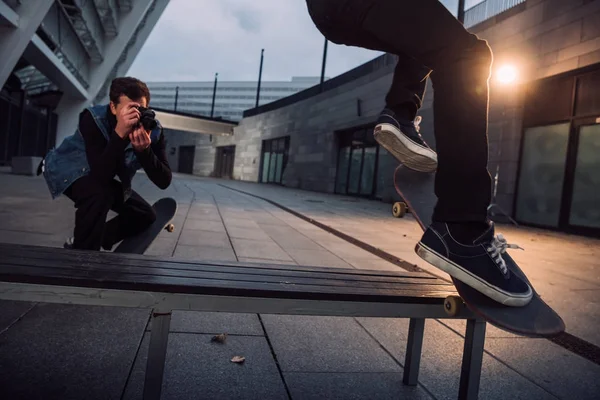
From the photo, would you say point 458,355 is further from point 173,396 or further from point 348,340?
Result: point 173,396

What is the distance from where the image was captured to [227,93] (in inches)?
3698

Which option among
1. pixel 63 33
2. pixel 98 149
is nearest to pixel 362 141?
pixel 63 33

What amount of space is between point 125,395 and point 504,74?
36.0ft

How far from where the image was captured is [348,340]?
81.3 inches

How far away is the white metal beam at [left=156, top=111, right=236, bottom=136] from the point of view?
30938mm

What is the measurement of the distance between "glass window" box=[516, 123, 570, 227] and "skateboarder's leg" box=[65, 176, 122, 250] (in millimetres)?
9972

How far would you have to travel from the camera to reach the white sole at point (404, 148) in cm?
163

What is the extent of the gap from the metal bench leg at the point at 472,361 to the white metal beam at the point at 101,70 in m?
23.1

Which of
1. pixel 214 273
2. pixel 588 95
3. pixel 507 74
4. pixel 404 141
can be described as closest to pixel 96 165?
pixel 214 273

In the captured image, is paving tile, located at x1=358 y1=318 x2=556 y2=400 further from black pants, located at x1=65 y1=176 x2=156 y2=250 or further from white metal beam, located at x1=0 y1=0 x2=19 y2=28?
white metal beam, located at x1=0 y1=0 x2=19 y2=28

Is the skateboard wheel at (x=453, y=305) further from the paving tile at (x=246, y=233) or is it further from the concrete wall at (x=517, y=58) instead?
Answer: the concrete wall at (x=517, y=58)

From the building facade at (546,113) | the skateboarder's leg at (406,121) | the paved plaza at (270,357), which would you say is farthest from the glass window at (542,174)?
the skateboarder's leg at (406,121)

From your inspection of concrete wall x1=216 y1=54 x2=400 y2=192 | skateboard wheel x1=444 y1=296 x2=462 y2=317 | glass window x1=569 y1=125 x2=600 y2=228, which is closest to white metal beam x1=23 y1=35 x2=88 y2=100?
concrete wall x1=216 y1=54 x2=400 y2=192

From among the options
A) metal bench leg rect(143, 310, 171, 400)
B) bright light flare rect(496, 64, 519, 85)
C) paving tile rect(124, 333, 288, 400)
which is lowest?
paving tile rect(124, 333, 288, 400)
